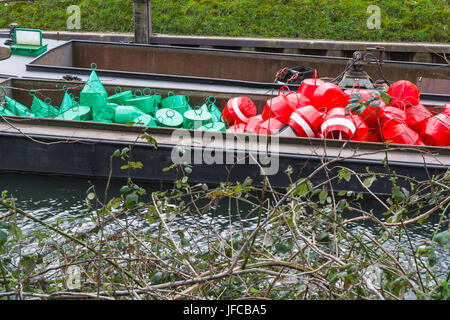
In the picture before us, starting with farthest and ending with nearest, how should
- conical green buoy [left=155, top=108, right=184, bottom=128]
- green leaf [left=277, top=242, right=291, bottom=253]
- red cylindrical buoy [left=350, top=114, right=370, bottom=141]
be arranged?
1. conical green buoy [left=155, top=108, right=184, bottom=128]
2. red cylindrical buoy [left=350, top=114, right=370, bottom=141]
3. green leaf [left=277, top=242, right=291, bottom=253]

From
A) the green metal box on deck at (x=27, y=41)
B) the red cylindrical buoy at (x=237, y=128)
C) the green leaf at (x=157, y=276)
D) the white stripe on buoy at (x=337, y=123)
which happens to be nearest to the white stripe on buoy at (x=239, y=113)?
the red cylindrical buoy at (x=237, y=128)

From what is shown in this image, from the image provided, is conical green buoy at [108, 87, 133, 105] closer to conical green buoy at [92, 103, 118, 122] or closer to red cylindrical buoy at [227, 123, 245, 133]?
conical green buoy at [92, 103, 118, 122]

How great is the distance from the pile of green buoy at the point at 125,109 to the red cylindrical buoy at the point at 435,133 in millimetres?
2172

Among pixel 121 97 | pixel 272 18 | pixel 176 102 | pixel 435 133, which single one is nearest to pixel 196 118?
pixel 176 102

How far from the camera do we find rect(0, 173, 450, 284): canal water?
563cm

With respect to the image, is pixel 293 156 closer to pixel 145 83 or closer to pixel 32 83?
pixel 145 83

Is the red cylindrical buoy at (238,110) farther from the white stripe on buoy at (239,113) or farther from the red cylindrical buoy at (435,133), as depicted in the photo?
the red cylindrical buoy at (435,133)

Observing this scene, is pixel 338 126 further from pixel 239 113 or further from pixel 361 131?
pixel 239 113

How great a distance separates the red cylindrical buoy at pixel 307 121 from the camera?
6098 mm

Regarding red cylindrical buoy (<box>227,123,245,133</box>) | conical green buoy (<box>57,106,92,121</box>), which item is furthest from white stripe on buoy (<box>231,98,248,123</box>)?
conical green buoy (<box>57,106,92,121</box>)

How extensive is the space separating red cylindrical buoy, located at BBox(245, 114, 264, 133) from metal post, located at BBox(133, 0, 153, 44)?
5092mm

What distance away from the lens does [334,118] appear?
5895mm

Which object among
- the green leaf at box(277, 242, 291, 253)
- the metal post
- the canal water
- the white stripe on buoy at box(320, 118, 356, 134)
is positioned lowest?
the canal water

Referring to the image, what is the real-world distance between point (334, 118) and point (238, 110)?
1311mm
